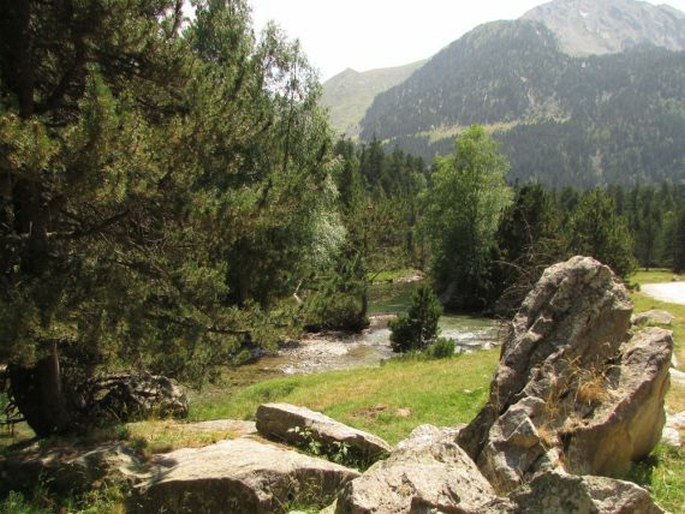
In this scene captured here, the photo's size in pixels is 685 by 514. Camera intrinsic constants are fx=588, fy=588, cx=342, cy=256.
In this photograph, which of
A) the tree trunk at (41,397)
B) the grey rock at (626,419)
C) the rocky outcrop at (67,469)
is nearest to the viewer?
the grey rock at (626,419)

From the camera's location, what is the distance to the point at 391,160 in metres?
153

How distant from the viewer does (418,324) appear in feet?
102

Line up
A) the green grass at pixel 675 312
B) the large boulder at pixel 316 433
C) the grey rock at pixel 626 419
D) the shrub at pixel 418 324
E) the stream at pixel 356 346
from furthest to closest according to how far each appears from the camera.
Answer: the shrub at pixel 418 324
the stream at pixel 356 346
the green grass at pixel 675 312
the large boulder at pixel 316 433
the grey rock at pixel 626 419

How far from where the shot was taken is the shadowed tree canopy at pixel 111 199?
871 cm

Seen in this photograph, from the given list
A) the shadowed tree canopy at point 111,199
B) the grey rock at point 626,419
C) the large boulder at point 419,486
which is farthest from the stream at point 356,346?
the large boulder at point 419,486

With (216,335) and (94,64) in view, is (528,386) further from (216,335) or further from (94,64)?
(94,64)

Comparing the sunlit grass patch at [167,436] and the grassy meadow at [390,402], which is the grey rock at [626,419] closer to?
the grassy meadow at [390,402]

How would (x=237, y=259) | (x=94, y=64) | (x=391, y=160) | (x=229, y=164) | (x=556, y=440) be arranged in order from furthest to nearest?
(x=391, y=160), (x=237, y=259), (x=229, y=164), (x=94, y=64), (x=556, y=440)

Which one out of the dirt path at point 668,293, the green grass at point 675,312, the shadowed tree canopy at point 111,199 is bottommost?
the dirt path at point 668,293

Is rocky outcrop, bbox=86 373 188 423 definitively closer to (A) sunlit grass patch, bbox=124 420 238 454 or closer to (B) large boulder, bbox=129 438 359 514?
(A) sunlit grass patch, bbox=124 420 238 454

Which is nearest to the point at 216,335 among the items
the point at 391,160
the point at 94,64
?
the point at 94,64

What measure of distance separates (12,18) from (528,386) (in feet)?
35.3

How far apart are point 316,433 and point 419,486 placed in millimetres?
4894

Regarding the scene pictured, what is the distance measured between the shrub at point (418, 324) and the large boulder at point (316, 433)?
19836 mm
